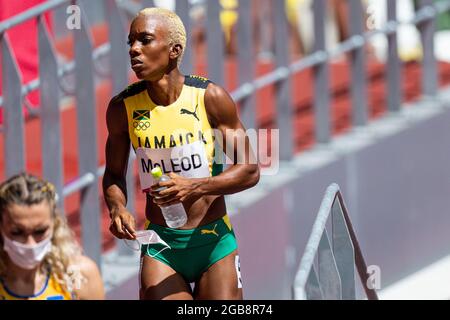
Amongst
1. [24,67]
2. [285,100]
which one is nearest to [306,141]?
[285,100]

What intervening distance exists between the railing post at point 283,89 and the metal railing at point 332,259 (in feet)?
12.6

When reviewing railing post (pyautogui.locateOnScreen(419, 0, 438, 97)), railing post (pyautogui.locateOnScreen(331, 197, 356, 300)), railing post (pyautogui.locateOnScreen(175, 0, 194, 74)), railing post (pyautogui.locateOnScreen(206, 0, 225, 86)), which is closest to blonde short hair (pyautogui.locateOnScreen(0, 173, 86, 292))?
railing post (pyautogui.locateOnScreen(331, 197, 356, 300))

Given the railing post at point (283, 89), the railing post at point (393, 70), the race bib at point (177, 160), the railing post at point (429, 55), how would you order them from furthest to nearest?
the railing post at point (429, 55) < the railing post at point (393, 70) < the railing post at point (283, 89) < the race bib at point (177, 160)

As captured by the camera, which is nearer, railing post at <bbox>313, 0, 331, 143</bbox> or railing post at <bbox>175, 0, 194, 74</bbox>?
railing post at <bbox>175, 0, 194, 74</bbox>

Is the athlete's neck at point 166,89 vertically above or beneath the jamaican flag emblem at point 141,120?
above

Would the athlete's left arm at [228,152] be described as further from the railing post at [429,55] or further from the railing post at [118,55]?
the railing post at [429,55]

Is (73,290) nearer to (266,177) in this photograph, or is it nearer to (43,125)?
(43,125)

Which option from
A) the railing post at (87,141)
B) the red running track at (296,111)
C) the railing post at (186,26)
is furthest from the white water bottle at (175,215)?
the red running track at (296,111)

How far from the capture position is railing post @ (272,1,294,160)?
10.3 m

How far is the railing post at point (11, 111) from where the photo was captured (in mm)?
7824

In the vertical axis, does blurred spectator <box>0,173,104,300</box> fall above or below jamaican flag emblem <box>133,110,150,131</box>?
below

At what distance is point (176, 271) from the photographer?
19.4 ft

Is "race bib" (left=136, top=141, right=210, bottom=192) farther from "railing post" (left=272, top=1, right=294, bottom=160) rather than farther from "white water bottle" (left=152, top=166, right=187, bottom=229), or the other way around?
"railing post" (left=272, top=1, right=294, bottom=160)

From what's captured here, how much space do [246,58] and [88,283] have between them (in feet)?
15.7
